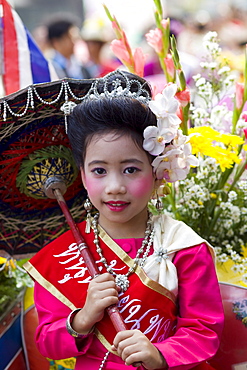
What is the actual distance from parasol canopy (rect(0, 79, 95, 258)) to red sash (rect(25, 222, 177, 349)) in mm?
246

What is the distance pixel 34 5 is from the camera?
424 inches

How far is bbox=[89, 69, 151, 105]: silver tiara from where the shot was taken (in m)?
1.60

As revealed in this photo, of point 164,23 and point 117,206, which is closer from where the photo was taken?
point 117,206

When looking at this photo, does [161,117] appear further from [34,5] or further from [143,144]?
[34,5]

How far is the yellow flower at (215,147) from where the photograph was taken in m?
1.80

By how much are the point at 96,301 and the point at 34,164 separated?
57 cm

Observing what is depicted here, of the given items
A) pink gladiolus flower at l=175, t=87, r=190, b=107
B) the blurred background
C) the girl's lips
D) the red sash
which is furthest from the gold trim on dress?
the blurred background

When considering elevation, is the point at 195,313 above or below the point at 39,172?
below

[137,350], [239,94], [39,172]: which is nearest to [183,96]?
[239,94]

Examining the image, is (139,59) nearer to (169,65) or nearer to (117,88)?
(169,65)

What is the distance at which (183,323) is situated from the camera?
5.09 feet

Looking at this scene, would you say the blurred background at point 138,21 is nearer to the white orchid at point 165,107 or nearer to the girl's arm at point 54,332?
the white orchid at point 165,107

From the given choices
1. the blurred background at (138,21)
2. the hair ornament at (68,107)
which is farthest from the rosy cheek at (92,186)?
the blurred background at (138,21)

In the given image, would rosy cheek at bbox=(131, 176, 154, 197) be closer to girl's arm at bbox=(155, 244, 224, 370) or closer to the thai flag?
girl's arm at bbox=(155, 244, 224, 370)
